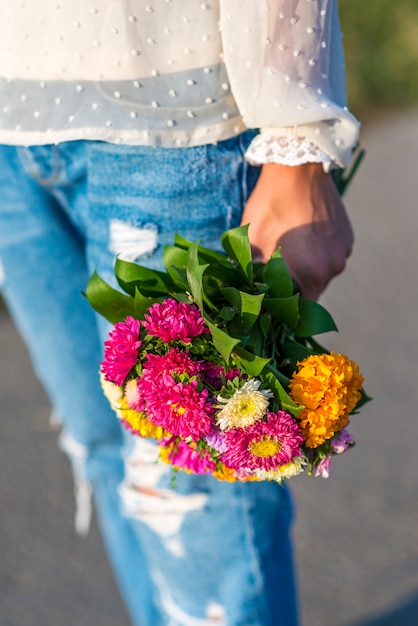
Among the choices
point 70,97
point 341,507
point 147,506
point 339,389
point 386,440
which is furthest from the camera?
point 386,440

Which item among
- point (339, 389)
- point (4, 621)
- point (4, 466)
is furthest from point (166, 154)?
point (4, 466)

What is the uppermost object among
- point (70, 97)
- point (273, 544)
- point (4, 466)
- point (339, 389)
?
point (70, 97)

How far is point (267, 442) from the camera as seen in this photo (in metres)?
0.92

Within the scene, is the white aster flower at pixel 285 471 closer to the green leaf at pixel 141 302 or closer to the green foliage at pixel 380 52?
the green leaf at pixel 141 302

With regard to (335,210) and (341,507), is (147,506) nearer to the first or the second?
(335,210)

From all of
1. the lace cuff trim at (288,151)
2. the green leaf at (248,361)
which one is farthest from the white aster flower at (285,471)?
the lace cuff trim at (288,151)

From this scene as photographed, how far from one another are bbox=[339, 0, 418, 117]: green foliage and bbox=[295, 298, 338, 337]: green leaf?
3.58 m

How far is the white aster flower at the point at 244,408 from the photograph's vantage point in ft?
2.96

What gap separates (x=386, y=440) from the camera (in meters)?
2.40

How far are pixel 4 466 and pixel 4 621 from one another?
0.54m

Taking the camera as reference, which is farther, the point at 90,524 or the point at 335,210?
the point at 90,524

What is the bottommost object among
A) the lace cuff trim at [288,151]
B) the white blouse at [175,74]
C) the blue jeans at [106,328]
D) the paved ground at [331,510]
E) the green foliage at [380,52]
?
the paved ground at [331,510]

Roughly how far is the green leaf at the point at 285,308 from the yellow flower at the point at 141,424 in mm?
197

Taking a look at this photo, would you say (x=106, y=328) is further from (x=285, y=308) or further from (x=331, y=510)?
(x=331, y=510)
